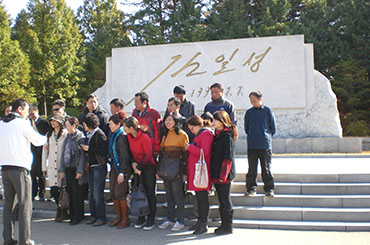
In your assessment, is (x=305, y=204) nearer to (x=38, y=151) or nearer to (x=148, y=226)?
(x=148, y=226)

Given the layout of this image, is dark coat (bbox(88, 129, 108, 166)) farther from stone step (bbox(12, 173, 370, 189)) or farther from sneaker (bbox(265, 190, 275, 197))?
stone step (bbox(12, 173, 370, 189))

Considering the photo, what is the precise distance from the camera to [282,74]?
9375 mm

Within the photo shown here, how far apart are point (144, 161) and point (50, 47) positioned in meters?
18.4

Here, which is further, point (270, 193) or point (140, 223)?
point (270, 193)

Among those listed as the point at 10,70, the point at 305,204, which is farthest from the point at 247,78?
the point at 10,70

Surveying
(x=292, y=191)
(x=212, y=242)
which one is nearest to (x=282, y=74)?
(x=292, y=191)

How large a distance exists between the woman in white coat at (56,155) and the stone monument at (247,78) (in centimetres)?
528

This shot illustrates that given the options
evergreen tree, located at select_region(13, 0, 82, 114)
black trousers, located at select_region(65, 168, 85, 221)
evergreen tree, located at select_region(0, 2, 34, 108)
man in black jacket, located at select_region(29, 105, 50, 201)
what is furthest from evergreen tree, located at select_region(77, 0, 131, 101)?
black trousers, located at select_region(65, 168, 85, 221)

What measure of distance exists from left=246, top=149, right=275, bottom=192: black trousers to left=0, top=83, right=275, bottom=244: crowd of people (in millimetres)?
14

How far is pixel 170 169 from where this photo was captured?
176 inches

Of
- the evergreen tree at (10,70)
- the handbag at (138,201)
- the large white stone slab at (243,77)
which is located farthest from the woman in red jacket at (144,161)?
the evergreen tree at (10,70)

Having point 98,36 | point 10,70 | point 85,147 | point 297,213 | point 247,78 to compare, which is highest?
point 98,36

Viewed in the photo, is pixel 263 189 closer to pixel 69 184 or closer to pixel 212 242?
pixel 212 242

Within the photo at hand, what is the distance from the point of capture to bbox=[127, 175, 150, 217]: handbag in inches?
176
